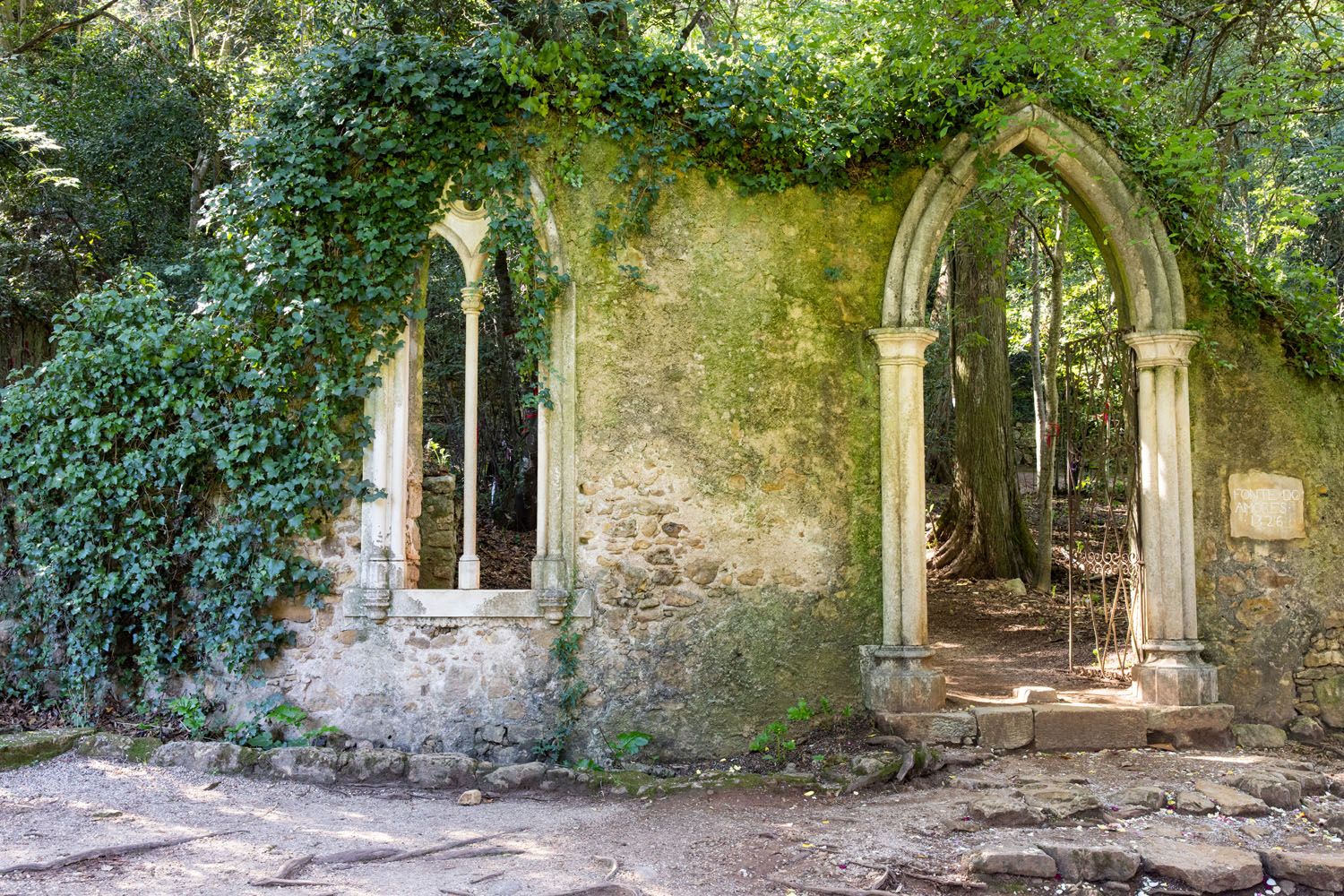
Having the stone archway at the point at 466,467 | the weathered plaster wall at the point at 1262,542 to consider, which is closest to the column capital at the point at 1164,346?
the weathered plaster wall at the point at 1262,542

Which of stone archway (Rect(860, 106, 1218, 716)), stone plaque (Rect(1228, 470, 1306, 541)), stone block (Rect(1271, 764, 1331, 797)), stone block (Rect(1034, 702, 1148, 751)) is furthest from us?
stone plaque (Rect(1228, 470, 1306, 541))

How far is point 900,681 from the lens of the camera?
225 inches

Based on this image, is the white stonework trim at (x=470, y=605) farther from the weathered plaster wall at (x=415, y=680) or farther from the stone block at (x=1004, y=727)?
the stone block at (x=1004, y=727)

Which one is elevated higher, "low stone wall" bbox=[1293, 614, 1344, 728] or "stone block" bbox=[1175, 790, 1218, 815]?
"low stone wall" bbox=[1293, 614, 1344, 728]

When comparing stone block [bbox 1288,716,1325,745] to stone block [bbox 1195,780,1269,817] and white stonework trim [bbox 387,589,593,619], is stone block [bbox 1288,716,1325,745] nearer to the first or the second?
stone block [bbox 1195,780,1269,817]

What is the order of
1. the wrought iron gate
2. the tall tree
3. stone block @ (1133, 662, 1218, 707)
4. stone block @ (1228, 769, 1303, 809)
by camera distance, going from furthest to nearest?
the tall tree < the wrought iron gate < stone block @ (1133, 662, 1218, 707) < stone block @ (1228, 769, 1303, 809)

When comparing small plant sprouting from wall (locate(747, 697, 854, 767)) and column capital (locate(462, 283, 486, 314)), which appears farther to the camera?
column capital (locate(462, 283, 486, 314))

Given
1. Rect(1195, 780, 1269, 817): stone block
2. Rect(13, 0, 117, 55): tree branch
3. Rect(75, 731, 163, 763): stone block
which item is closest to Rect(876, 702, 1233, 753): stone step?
Rect(1195, 780, 1269, 817): stone block

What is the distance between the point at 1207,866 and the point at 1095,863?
436 mm

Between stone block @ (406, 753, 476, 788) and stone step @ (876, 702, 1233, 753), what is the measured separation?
7.85ft

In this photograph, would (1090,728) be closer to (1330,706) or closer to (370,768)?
(1330,706)

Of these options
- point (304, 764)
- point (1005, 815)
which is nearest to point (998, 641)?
point (1005, 815)

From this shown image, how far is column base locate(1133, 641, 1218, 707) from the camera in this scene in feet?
19.6

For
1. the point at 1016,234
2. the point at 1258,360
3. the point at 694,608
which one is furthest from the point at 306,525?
the point at 1016,234
